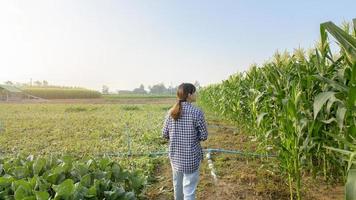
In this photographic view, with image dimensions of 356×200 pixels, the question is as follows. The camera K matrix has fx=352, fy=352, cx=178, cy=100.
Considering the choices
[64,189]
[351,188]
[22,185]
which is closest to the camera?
[351,188]

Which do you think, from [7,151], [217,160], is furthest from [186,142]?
[7,151]

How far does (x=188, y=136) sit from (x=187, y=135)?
0.05 feet

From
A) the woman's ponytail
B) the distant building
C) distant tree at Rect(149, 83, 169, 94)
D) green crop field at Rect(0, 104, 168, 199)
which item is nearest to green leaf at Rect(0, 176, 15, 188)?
green crop field at Rect(0, 104, 168, 199)

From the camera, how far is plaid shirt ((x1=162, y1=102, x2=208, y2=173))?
3562 mm

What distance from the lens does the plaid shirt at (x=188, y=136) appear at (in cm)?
356

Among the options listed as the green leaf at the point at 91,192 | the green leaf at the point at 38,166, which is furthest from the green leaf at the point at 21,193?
the green leaf at the point at 38,166

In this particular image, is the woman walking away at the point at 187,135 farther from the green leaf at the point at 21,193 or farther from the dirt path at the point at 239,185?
the green leaf at the point at 21,193

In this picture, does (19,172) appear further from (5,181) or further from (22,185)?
(22,185)

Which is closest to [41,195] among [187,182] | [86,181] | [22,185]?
[22,185]

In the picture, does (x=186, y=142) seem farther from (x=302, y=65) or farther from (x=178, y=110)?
(x=302, y=65)

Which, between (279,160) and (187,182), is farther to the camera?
(279,160)

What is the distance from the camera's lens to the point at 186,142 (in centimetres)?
358

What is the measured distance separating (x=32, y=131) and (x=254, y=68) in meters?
7.08

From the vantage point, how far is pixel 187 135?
11.7 feet
